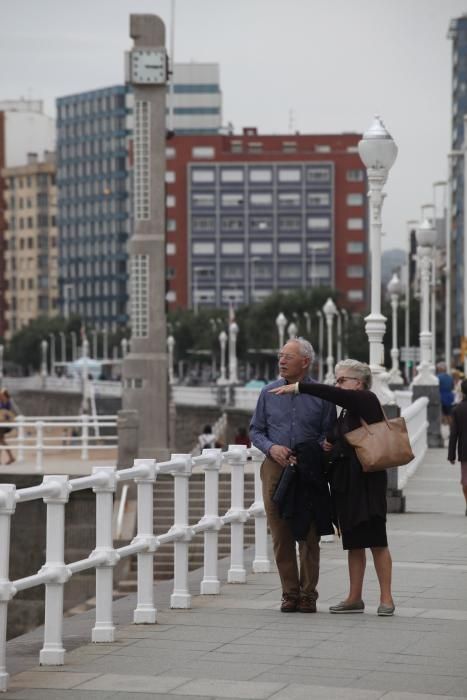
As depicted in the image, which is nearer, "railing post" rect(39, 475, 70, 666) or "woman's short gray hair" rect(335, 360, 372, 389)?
"railing post" rect(39, 475, 70, 666)

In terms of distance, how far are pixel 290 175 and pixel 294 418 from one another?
18269 centimetres

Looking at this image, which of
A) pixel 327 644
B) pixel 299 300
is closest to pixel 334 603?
pixel 327 644

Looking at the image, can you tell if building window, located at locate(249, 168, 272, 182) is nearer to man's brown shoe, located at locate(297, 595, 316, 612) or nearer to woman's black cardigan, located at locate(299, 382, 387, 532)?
man's brown shoe, located at locate(297, 595, 316, 612)

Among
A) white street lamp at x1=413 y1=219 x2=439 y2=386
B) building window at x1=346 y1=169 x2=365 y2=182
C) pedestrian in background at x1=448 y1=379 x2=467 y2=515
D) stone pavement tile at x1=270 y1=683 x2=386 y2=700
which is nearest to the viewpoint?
stone pavement tile at x1=270 y1=683 x2=386 y2=700

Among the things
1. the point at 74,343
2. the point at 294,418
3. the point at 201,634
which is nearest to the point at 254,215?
the point at 74,343

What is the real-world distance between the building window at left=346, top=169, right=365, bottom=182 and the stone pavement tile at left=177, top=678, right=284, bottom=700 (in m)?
181

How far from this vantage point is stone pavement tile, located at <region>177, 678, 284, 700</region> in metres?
8.58

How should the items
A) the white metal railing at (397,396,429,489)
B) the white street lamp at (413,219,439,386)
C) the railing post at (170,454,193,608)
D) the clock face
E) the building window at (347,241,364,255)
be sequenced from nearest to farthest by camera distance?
1. the railing post at (170,454,193,608)
2. the white metal railing at (397,396,429,489)
3. the white street lamp at (413,219,439,386)
4. the clock face
5. the building window at (347,241,364,255)

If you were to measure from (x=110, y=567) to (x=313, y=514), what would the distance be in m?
1.56

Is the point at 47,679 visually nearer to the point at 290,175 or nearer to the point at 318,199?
the point at 318,199

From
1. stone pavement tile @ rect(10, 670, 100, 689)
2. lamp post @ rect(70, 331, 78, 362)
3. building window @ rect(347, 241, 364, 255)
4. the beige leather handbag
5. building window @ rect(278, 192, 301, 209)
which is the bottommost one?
lamp post @ rect(70, 331, 78, 362)

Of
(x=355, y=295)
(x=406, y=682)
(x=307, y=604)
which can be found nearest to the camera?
(x=406, y=682)

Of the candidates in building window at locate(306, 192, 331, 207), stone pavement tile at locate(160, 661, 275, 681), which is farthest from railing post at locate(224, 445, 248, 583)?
building window at locate(306, 192, 331, 207)

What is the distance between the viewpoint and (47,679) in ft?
30.1
